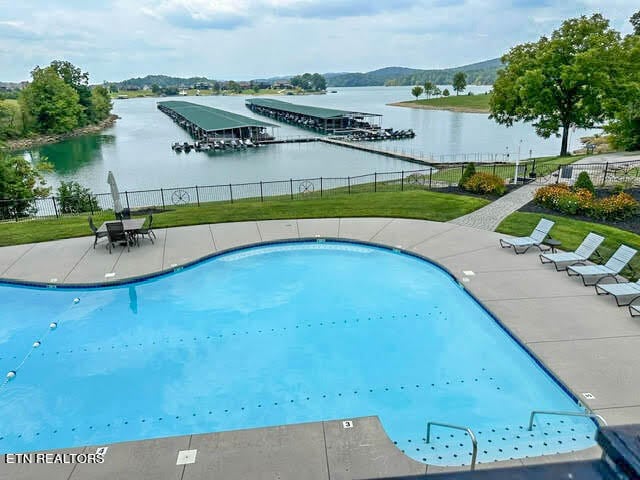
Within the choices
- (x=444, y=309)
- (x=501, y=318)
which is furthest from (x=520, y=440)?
(x=444, y=309)

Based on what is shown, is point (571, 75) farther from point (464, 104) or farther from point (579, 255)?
point (464, 104)

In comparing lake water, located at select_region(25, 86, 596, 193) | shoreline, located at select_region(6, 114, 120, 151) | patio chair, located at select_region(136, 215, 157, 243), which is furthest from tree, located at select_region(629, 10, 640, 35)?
shoreline, located at select_region(6, 114, 120, 151)

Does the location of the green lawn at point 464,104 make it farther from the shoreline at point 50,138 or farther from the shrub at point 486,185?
the shrub at point 486,185

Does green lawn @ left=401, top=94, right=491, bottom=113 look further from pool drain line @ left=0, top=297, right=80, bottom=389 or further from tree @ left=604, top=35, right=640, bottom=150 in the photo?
pool drain line @ left=0, top=297, right=80, bottom=389

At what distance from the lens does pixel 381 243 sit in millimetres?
13945

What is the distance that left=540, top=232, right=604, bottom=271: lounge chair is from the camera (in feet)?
36.9

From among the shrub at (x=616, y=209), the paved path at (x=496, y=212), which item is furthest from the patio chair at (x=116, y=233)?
the shrub at (x=616, y=209)

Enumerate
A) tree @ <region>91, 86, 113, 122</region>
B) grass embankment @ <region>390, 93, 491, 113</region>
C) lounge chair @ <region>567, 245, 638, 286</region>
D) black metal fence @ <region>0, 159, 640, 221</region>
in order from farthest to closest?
1. grass embankment @ <region>390, 93, 491, 113</region>
2. tree @ <region>91, 86, 113, 122</region>
3. black metal fence @ <region>0, 159, 640, 221</region>
4. lounge chair @ <region>567, 245, 638, 286</region>

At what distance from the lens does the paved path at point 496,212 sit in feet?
50.5

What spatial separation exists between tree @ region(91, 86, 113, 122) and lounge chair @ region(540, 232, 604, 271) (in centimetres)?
10385

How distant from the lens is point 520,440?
6.27 metres

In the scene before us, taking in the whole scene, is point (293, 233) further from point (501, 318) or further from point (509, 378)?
point (509, 378)

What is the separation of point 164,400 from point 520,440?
5.77 meters

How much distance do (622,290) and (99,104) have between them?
4439 inches
